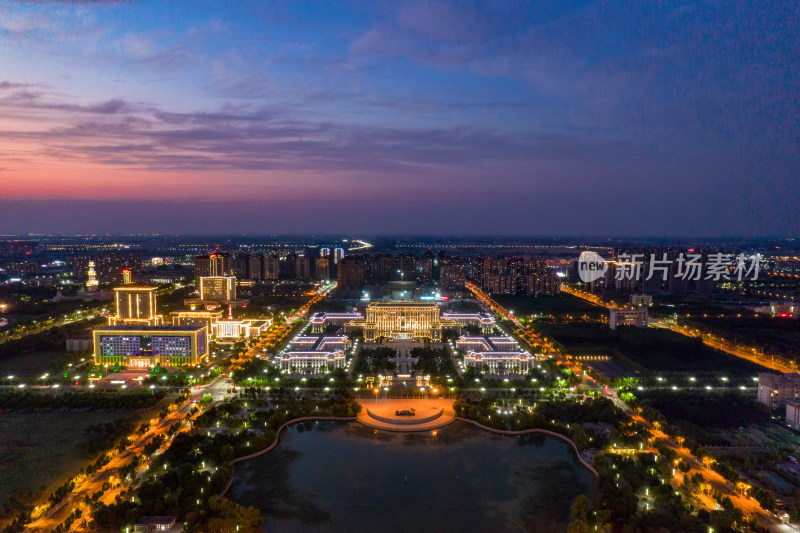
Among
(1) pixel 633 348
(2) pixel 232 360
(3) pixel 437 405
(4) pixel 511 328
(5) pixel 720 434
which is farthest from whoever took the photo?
(4) pixel 511 328

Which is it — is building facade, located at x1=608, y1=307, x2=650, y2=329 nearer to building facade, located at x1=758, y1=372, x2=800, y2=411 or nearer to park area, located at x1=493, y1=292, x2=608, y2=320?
park area, located at x1=493, y1=292, x2=608, y2=320

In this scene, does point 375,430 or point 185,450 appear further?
point 375,430

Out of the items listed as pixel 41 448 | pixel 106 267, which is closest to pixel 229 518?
pixel 41 448

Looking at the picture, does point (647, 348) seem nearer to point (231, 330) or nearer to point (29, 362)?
point (231, 330)

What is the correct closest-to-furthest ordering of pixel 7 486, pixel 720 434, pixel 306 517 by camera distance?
pixel 306 517, pixel 7 486, pixel 720 434

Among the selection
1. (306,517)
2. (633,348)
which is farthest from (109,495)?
(633,348)

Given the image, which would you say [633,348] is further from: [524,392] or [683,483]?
[683,483]
